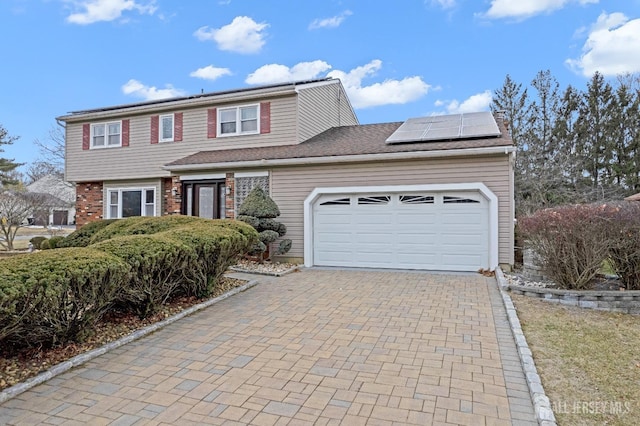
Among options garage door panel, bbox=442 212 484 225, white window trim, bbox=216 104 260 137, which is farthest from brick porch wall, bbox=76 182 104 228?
garage door panel, bbox=442 212 484 225

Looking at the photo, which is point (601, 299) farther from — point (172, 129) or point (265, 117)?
point (172, 129)

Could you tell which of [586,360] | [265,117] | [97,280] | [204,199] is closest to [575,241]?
[586,360]

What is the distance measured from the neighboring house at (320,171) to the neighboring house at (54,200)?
35.9 feet

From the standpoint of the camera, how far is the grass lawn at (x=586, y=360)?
3229mm

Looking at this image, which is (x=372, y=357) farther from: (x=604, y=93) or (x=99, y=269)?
(x=604, y=93)

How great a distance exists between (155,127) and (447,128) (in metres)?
10.6

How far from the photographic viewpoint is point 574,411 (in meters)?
3.18

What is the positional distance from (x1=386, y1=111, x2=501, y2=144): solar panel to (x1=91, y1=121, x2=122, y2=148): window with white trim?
10.9 m

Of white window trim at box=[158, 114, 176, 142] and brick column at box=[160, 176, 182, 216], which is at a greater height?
white window trim at box=[158, 114, 176, 142]

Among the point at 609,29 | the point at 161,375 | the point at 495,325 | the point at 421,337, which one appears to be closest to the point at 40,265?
the point at 161,375

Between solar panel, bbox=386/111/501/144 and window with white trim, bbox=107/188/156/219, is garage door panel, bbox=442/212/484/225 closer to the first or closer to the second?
solar panel, bbox=386/111/501/144

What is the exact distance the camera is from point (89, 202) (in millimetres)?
16438

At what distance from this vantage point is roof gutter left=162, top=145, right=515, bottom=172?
929 cm

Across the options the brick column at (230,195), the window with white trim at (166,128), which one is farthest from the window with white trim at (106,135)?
the brick column at (230,195)
